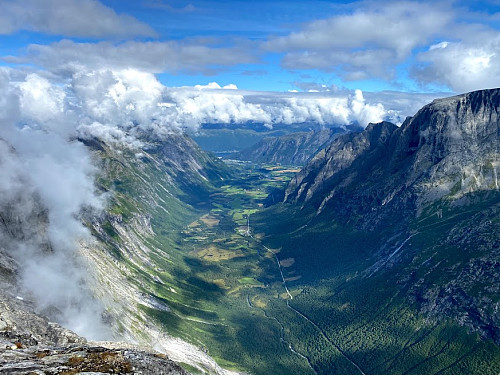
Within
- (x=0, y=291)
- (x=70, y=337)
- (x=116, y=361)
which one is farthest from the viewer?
(x=0, y=291)

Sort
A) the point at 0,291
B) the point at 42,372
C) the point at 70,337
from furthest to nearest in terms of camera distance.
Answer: the point at 0,291
the point at 70,337
the point at 42,372

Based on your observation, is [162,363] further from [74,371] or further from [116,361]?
[74,371]

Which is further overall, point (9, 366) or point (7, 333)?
point (7, 333)

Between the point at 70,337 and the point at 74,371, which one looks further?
the point at 70,337

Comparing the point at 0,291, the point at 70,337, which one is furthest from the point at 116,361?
the point at 0,291

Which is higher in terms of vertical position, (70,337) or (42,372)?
(42,372)

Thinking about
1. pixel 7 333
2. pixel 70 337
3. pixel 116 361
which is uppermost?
pixel 116 361

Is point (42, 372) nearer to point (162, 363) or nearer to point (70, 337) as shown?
point (162, 363)

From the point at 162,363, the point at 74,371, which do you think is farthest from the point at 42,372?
the point at 162,363

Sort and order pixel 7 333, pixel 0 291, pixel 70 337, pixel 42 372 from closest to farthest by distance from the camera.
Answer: pixel 42 372
pixel 7 333
pixel 70 337
pixel 0 291
